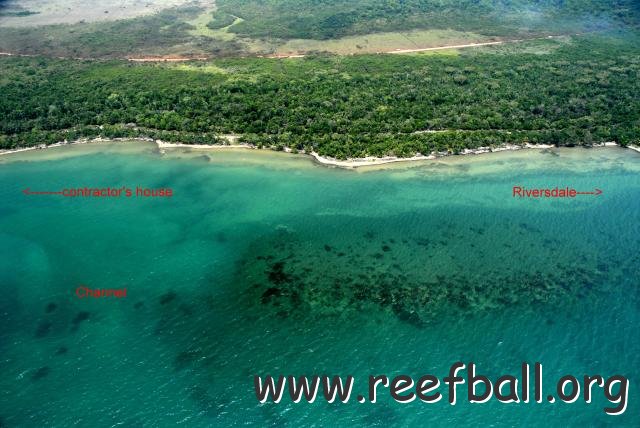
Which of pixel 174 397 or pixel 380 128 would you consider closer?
pixel 174 397

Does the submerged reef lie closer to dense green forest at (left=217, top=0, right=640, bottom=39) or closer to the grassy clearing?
the grassy clearing

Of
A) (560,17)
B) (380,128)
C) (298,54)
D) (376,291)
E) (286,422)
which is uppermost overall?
(560,17)

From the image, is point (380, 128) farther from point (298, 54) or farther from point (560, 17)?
point (560, 17)

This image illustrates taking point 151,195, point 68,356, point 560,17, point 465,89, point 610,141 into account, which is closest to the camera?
point 68,356

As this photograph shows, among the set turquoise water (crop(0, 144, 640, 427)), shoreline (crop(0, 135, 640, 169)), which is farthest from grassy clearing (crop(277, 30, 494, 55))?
turquoise water (crop(0, 144, 640, 427))

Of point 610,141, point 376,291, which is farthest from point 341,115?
point 610,141

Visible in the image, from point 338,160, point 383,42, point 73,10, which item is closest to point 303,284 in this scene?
point 338,160

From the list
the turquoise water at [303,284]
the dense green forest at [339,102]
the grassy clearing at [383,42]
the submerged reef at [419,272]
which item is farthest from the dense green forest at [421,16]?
the submerged reef at [419,272]
